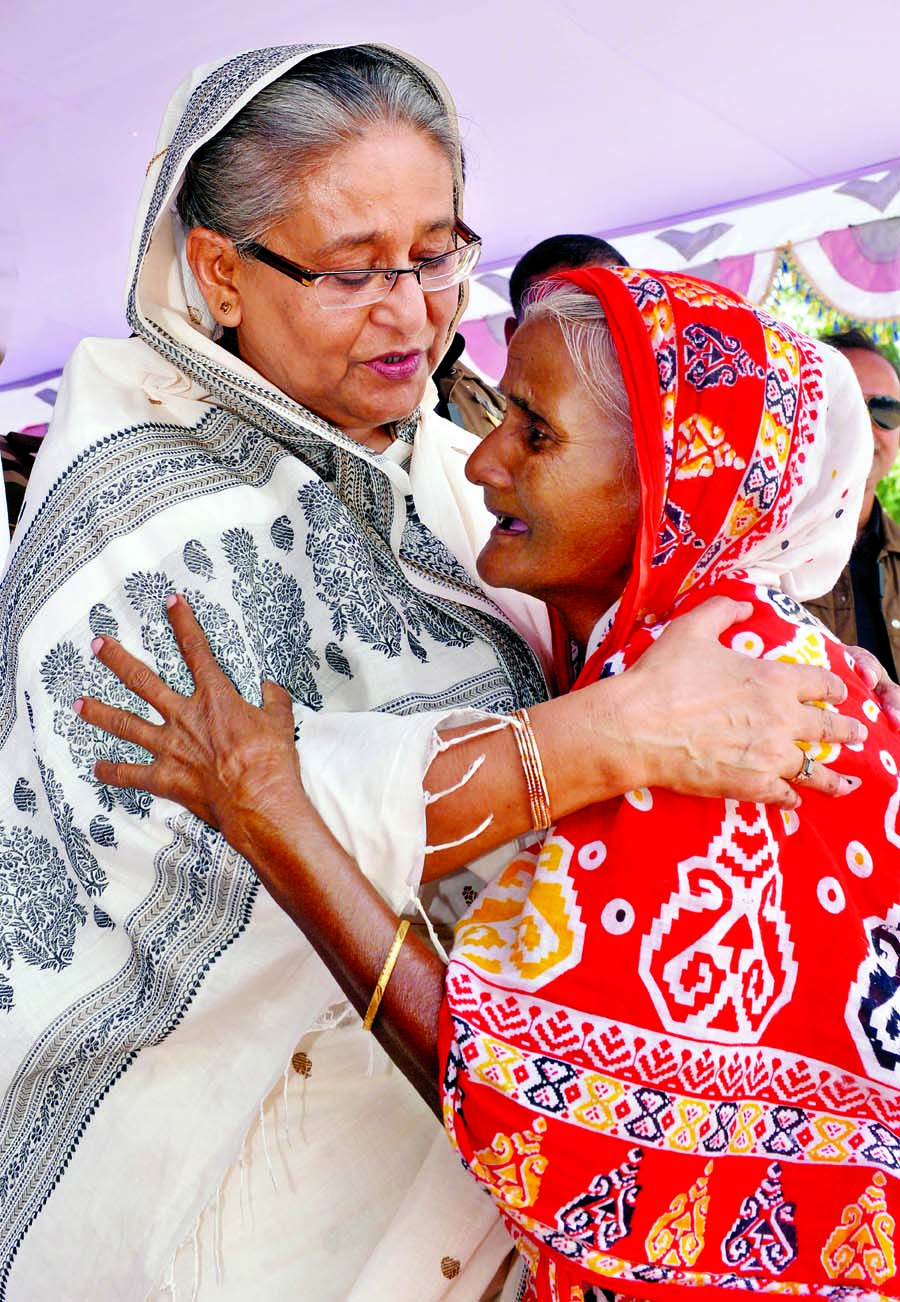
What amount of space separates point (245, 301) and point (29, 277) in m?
5.88

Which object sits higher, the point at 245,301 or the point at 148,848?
the point at 245,301

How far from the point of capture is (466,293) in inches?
99.8

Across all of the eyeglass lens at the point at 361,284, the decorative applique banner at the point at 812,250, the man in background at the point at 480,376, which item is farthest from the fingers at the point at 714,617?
the decorative applique banner at the point at 812,250

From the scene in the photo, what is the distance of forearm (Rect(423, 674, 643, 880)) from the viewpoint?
1785 mm

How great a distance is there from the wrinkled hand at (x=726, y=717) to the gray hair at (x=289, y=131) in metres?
1.01

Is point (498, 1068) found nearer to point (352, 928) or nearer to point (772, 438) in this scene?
point (352, 928)

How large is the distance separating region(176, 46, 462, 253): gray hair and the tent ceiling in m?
1.89

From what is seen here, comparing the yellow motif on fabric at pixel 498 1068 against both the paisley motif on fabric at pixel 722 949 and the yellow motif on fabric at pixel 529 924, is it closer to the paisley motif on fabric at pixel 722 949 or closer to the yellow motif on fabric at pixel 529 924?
the yellow motif on fabric at pixel 529 924

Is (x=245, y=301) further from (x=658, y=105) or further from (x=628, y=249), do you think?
(x=628, y=249)

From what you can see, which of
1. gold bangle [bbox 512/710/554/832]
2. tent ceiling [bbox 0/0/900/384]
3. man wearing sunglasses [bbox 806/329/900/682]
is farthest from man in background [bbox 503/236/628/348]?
gold bangle [bbox 512/710/554/832]

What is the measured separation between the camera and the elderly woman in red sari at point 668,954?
5.57 ft

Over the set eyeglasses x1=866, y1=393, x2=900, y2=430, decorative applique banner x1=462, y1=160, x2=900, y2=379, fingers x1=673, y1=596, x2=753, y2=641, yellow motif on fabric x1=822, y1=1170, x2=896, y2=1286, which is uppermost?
fingers x1=673, y1=596, x2=753, y2=641

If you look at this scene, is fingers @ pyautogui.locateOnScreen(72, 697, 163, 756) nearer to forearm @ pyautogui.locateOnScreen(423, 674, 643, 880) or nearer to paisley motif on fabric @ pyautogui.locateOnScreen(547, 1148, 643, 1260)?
forearm @ pyautogui.locateOnScreen(423, 674, 643, 880)

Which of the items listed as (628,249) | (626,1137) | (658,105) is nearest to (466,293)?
(626,1137)
